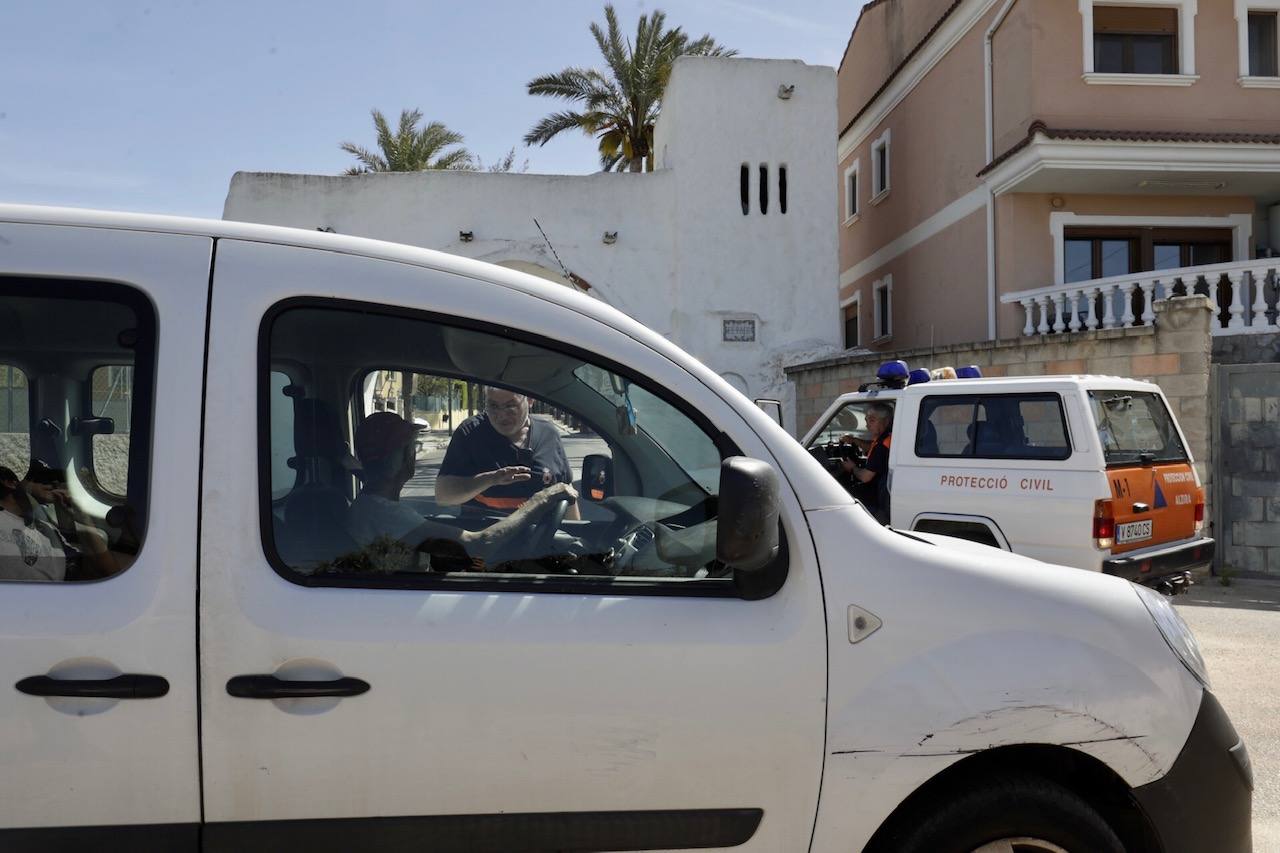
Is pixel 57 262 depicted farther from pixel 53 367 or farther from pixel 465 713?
pixel 465 713

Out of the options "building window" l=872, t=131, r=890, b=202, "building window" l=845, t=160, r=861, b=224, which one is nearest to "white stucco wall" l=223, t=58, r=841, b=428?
"building window" l=872, t=131, r=890, b=202

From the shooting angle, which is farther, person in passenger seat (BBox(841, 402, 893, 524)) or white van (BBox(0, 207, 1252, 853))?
person in passenger seat (BBox(841, 402, 893, 524))

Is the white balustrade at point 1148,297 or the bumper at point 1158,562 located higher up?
the white balustrade at point 1148,297

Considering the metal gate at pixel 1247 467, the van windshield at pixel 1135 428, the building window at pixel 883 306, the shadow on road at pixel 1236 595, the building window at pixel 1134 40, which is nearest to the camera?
the van windshield at pixel 1135 428

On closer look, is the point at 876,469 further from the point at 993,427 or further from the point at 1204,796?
the point at 1204,796

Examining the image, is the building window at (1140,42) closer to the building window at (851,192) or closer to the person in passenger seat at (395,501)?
the building window at (851,192)

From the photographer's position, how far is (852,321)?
25766 millimetres

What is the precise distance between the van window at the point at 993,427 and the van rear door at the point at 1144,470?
0.92 ft

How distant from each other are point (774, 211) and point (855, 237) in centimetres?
565

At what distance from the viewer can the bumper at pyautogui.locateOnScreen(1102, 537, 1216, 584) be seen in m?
6.35

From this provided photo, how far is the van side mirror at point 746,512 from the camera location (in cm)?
188

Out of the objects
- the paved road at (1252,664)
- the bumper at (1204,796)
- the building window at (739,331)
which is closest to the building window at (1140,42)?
the building window at (739,331)

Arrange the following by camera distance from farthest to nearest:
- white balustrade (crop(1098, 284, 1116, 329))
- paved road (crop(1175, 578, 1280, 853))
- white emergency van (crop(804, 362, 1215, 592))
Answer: white balustrade (crop(1098, 284, 1116, 329))
white emergency van (crop(804, 362, 1215, 592))
paved road (crop(1175, 578, 1280, 853))

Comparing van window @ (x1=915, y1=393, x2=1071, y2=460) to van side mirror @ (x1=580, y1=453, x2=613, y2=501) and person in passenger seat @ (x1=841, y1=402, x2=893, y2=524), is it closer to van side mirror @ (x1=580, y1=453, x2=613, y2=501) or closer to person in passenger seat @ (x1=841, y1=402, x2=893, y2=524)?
person in passenger seat @ (x1=841, y1=402, x2=893, y2=524)
